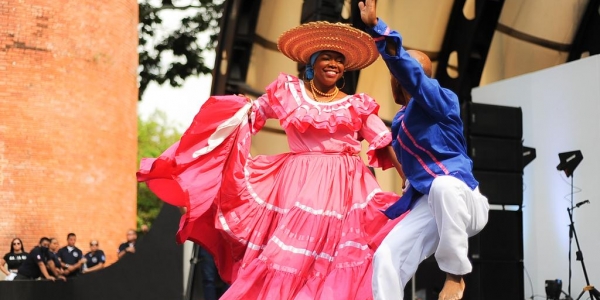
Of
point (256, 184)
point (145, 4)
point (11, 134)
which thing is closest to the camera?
point (256, 184)

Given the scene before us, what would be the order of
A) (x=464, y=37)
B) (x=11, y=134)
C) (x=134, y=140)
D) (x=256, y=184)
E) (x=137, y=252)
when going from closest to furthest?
1. (x=256, y=184)
2. (x=464, y=37)
3. (x=137, y=252)
4. (x=11, y=134)
5. (x=134, y=140)

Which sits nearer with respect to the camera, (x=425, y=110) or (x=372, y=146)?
(x=425, y=110)

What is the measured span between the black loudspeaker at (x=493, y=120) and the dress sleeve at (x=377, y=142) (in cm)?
242

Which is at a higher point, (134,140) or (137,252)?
(134,140)

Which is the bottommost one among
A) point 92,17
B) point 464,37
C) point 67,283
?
point 67,283

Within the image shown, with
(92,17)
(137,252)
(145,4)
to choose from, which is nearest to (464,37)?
(137,252)

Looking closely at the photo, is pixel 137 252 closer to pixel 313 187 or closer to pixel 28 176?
pixel 28 176

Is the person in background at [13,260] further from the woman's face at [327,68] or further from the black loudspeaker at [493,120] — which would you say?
the woman's face at [327,68]

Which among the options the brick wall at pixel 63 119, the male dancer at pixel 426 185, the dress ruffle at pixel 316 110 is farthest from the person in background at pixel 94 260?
the male dancer at pixel 426 185

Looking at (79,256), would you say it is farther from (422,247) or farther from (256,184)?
(422,247)

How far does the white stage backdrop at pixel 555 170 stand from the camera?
718cm

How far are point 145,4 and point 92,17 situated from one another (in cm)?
569

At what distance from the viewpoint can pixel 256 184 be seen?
5.26 m

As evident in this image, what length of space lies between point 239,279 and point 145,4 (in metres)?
16.8
